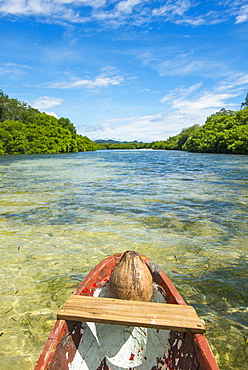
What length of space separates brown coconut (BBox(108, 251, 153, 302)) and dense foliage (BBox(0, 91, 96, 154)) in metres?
85.0

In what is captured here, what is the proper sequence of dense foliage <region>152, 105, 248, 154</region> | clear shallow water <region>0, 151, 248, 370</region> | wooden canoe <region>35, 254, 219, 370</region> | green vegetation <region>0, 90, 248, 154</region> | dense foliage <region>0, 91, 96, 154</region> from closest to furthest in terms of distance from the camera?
wooden canoe <region>35, 254, 219, 370</region> < clear shallow water <region>0, 151, 248, 370</region> < dense foliage <region>152, 105, 248, 154</region> < green vegetation <region>0, 90, 248, 154</region> < dense foliage <region>0, 91, 96, 154</region>

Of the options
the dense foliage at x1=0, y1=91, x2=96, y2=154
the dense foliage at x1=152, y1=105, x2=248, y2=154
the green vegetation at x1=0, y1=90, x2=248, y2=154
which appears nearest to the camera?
the dense foliage at x1=152, y1=105, x2=248, y2=154

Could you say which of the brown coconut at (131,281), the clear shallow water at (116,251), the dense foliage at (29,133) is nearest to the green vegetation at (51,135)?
the dense foliage at (29,133)

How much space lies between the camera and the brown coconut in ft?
9.78

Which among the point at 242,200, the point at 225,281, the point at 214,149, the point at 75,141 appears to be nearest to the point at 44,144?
the point at 75,141

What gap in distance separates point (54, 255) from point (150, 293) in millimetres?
3735

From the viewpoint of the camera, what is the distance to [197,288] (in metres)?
4.72

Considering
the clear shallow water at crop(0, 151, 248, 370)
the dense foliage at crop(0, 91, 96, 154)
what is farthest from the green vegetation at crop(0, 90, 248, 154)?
the clear shallow water at crop(0, 151, 248, 370)

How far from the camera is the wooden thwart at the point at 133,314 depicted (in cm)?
235

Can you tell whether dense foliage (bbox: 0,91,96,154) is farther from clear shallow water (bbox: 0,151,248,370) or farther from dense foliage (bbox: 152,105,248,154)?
clear shallow water (bbox: 0,151,248,370)

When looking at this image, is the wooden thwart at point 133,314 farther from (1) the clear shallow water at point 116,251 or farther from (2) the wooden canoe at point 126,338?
(1) the clear shallow water at point 116,251

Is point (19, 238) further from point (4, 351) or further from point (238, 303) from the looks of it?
point (238, 303)

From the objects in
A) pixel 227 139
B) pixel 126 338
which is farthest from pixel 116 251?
pixel 227 139

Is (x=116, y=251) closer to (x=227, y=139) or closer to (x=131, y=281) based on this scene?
(x=131, y=281)
